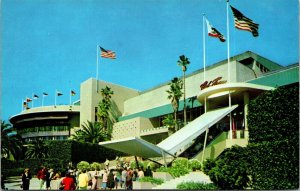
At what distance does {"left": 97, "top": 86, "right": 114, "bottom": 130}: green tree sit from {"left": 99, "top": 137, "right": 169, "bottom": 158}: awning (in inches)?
1437

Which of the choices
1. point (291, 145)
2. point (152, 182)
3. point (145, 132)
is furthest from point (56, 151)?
point (291, 145)

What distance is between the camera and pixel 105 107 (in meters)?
67.6

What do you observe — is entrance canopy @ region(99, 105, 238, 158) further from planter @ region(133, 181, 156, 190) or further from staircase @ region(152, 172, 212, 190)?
planter @ region(133, 181, 156, 190)

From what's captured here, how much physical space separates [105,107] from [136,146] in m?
39.8

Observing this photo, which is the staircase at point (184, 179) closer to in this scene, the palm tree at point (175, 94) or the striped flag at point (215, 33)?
the striped flag at point (215, 33)

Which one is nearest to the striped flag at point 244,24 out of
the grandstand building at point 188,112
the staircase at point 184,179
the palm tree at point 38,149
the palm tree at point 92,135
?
the grandstand building at point 188,112

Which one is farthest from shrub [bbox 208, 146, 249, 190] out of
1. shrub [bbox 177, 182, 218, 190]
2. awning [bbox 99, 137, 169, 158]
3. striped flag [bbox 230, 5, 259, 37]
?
striped flag [bbox 230, 5, 259, 37]

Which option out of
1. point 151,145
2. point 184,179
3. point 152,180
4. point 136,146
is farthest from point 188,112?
point 152,180

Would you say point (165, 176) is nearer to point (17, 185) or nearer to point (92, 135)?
point (17, 185)

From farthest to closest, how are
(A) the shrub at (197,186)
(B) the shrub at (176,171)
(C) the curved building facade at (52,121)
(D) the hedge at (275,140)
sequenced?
(C) the curved building facade at (52,121) → (B) the shrub at (176,171) → (A) the shrub at (197,186) → (D) the hedge at (275,140)

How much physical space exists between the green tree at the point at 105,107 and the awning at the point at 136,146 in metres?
36.5

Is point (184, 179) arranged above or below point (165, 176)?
→ below

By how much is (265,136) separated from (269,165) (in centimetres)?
180

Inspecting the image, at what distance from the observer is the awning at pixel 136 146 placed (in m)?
26.9
